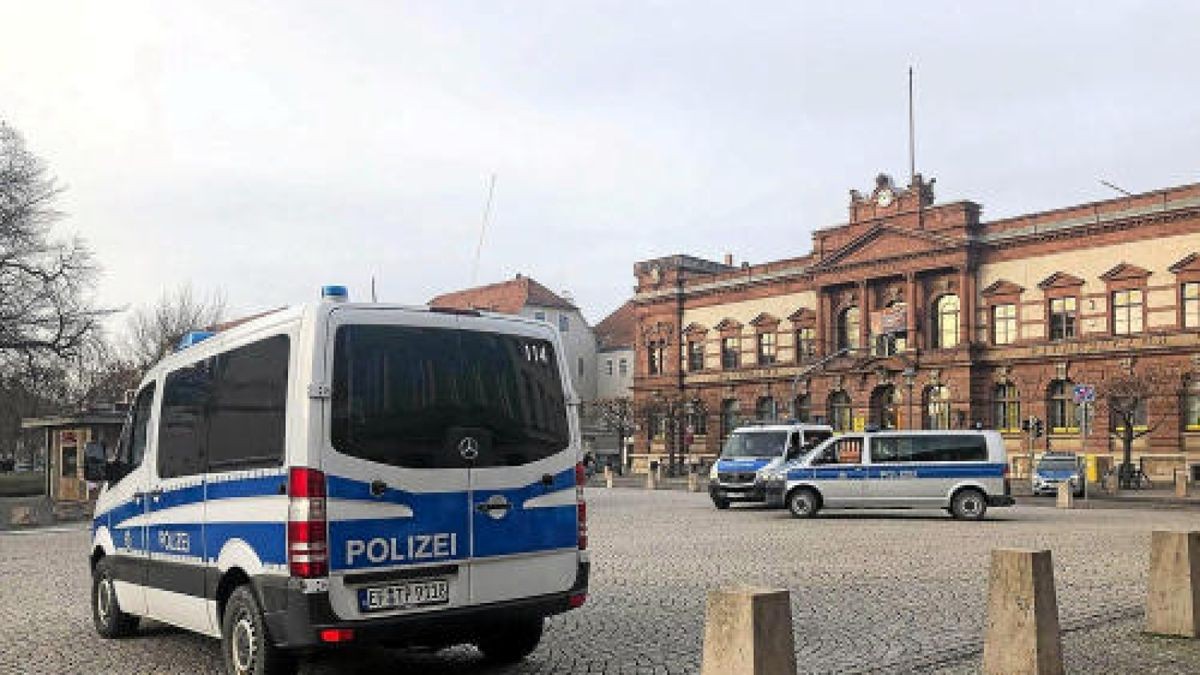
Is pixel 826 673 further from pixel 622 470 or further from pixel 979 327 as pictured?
pixel 622 470

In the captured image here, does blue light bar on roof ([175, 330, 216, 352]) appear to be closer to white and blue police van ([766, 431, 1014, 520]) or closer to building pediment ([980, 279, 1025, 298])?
white and blue police van ([766, 431, 1014, 520])

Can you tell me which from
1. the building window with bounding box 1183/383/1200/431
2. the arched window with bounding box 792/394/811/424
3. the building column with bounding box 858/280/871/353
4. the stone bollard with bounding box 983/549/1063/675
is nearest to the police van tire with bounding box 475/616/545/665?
the stone bollard with bounding box 983/549/1063/675

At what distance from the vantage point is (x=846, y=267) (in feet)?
213

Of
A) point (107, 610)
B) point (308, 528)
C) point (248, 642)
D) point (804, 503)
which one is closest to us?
point (308, 528)

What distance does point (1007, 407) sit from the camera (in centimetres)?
5869

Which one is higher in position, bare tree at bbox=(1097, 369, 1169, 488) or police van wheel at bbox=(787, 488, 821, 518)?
bare tree at bbox=(1097, 369, 1169, 488)

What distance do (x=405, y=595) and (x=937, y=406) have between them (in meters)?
57.1

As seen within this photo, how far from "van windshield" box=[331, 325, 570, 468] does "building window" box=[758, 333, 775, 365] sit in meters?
64.0

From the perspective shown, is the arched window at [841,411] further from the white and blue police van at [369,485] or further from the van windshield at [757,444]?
the white and blue police van at [369,485]

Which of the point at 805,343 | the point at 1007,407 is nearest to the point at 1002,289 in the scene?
the point at 1007,407

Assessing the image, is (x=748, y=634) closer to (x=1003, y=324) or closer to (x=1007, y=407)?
(x=1007, y=407)

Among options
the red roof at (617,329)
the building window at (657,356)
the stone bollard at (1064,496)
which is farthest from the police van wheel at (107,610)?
the red roof at (617,329)

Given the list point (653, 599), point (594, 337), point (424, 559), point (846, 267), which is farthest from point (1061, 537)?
point (594, 337)

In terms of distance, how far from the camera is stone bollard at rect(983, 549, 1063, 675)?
6.88 metres
